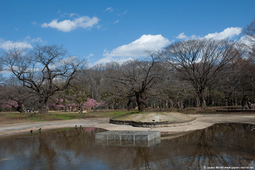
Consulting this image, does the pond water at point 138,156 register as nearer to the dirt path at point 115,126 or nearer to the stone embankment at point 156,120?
the dirt path at point 115,126

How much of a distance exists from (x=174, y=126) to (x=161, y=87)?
10.0 meters

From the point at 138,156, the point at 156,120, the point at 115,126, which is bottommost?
the point at 115,126

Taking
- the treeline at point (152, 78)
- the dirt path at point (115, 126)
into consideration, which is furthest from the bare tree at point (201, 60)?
the dirt path at point (115, 126)

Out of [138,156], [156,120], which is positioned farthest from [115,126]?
[138,156]

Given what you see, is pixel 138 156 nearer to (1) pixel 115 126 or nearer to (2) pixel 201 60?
(1) pixel 115 126

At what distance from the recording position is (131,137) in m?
11.7

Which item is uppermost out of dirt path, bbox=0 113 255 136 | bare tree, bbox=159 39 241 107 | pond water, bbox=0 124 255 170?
bare tree, bbox=159 39 241 107

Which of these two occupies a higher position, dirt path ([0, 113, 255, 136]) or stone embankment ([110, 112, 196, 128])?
stone embankment ([110, 112, 196, 128])

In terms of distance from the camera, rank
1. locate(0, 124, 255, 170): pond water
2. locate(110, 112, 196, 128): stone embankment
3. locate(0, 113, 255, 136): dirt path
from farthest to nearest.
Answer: locate(110, 112, 196, 128): stone embankment < locate(0, 113, 255, 136): dirt path < locate(0, 124, 255, 170): pond water

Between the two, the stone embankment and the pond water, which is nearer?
the pond water

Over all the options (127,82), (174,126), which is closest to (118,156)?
(174,126)

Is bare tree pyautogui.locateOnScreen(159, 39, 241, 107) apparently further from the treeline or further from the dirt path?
the dirt path

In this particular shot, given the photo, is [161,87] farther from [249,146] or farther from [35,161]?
[35,161]

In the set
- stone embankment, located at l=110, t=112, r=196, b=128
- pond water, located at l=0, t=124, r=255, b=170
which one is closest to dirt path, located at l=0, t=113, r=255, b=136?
stone embankment, located at l=110, t=112, r=196, b=128
